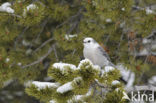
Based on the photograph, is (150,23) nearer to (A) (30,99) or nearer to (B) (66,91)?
(B) (66,91)

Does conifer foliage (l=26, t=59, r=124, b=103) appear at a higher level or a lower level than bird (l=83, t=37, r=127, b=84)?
lower

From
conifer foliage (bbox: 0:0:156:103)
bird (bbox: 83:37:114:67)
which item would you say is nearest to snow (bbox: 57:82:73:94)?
conifer foliage (bbox: 0:0:156:103)

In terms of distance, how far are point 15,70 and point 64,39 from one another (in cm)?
87

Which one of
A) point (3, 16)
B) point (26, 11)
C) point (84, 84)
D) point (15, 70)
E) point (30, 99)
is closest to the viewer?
point (84, 84)

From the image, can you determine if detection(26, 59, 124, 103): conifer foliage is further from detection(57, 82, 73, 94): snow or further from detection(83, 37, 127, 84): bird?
detection(83, 37, 127, 84): bird

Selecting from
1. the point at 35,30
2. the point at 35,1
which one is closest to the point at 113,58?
the point at 35,1

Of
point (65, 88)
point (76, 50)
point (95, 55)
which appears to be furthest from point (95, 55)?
point (65, 88)

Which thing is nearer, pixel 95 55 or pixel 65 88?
pixel 65 88

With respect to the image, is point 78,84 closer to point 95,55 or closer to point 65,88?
point 65,88

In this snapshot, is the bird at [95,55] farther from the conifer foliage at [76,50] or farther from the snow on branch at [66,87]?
the snow on branch at [66,87]

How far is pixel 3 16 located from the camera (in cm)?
312

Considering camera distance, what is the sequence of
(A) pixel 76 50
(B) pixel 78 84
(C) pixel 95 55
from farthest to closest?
(A) pixel 76 50
(C) pixel 95 55
(B) pixel 78 84

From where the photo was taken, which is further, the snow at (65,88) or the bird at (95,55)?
the bird at (95,55)

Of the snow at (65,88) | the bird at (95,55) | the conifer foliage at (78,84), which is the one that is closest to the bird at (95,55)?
the bird at (95,55)
